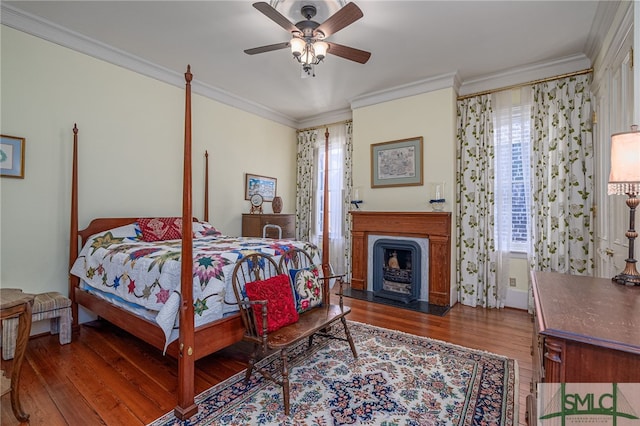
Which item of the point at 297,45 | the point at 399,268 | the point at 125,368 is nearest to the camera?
the point at 125,368

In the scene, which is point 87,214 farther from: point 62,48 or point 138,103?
point 62,48

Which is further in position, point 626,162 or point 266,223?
point 266,223

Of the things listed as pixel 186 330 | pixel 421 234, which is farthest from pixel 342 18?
pixel 421 234

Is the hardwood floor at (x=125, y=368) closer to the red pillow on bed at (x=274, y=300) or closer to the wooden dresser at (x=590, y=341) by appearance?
the red pillow on bed at (x=274, y=300)

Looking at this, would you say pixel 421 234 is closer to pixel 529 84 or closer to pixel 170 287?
pixel 529 84

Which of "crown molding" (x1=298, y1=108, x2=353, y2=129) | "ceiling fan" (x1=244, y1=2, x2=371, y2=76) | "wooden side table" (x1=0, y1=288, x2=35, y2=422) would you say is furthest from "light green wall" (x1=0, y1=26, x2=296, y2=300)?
"ceiling fan" (x1=244, y1=2, x2=371, y2=76)

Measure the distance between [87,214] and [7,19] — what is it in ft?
5.91

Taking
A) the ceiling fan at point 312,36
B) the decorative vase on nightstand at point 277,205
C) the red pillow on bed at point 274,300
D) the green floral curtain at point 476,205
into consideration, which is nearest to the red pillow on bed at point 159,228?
the decorative vase on nightstand at point 277,205

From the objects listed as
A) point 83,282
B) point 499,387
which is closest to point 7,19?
point 83,282

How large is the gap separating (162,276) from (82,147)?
2046 mm

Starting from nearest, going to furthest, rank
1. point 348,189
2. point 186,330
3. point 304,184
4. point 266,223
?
point 186,330, point 266,223, point 348,189, point 304,184

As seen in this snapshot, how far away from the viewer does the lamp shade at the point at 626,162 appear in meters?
1.43

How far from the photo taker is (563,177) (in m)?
3.31
